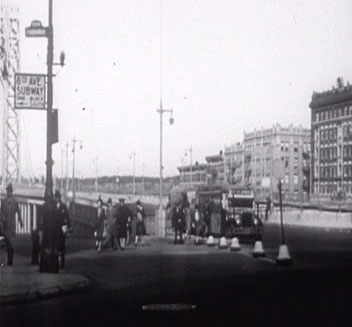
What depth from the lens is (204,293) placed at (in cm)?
1623

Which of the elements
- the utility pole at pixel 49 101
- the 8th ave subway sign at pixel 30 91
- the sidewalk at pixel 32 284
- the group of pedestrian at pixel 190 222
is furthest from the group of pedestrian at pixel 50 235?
the group of pedestrian at pixel 190 222

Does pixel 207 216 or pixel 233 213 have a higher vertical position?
pixel 233 213

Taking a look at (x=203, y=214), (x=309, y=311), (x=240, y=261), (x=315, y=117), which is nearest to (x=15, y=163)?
(x=203, y=214)

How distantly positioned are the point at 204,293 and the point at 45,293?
2770mm

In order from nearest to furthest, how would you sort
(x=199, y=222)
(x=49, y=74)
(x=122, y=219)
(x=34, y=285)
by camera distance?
1. (x=34, y=285)
2. (x=49, y=74)
3. (x=122, y=219)
4. (x=199, y=222)

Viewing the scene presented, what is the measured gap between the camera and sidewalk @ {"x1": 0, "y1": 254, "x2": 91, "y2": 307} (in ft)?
51.2

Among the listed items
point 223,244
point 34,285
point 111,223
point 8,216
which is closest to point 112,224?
point 111,223

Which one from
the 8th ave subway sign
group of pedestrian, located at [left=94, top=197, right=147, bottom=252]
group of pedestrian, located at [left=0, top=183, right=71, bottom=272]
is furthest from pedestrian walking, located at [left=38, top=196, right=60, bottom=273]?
group of pedestrian, located at [left=94, top=197, right=147, bottom=252]

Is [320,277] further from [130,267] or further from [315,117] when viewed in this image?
[315,117]

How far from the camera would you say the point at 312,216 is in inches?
3305

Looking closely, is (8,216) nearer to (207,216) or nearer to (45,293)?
(45,293)

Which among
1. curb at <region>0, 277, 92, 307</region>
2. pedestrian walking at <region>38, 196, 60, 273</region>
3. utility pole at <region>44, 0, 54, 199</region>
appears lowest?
curb at <region>0, 277, 92, 307</region>

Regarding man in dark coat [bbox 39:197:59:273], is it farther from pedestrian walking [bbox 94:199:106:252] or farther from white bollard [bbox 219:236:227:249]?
white bollard [bbox 219:236:227:249]

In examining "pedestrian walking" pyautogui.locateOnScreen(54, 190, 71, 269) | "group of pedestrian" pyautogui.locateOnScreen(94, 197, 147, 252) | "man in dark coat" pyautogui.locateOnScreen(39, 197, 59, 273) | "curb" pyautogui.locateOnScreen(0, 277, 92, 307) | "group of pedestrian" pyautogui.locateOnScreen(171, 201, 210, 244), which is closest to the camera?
"curb" pyautogui.locateOnScreen(0, 277, 92, 307)
